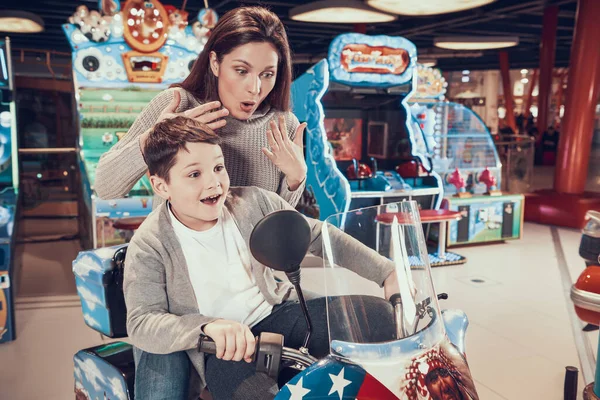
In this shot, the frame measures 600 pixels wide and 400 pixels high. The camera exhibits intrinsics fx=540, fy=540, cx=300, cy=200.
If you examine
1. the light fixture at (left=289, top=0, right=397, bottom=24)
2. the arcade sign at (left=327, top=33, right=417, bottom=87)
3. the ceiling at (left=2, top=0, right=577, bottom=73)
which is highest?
Result: the ceiling at (left=2, top=0, right=577, bottom=73)

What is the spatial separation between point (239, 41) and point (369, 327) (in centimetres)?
80

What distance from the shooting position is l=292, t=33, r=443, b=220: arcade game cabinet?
5051 millimetres

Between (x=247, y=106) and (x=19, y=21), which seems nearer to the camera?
(x=247, y=106)

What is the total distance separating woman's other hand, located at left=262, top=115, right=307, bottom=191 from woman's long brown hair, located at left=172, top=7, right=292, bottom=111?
0.20m

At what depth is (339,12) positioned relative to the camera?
27.8 feet

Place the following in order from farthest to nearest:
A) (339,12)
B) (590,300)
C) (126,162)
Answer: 1. (339,12)
2. (590,300)
3. (126,162)

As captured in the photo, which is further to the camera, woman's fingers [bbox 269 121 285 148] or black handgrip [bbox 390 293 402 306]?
woman's fingers [bbox 269 121 285 148]

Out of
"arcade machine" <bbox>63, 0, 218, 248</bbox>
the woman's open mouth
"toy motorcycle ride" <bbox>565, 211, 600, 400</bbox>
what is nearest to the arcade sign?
"arcade machine" <bbox>63, 0, 218, 248</bbox>

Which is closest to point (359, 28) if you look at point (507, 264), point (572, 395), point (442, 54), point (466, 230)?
point (442, 54)

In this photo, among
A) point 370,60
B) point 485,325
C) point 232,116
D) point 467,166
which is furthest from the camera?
point 467,166

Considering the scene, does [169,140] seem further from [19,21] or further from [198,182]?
[19,21]

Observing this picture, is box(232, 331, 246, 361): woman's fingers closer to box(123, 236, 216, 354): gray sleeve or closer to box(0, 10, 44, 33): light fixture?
box(123, 236, 216, 354): gray sleeve

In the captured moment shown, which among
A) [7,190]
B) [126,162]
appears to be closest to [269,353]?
[126,162]

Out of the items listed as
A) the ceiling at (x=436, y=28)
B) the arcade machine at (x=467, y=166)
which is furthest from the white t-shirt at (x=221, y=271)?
Result: the ceiling at (x=436, y=28)
